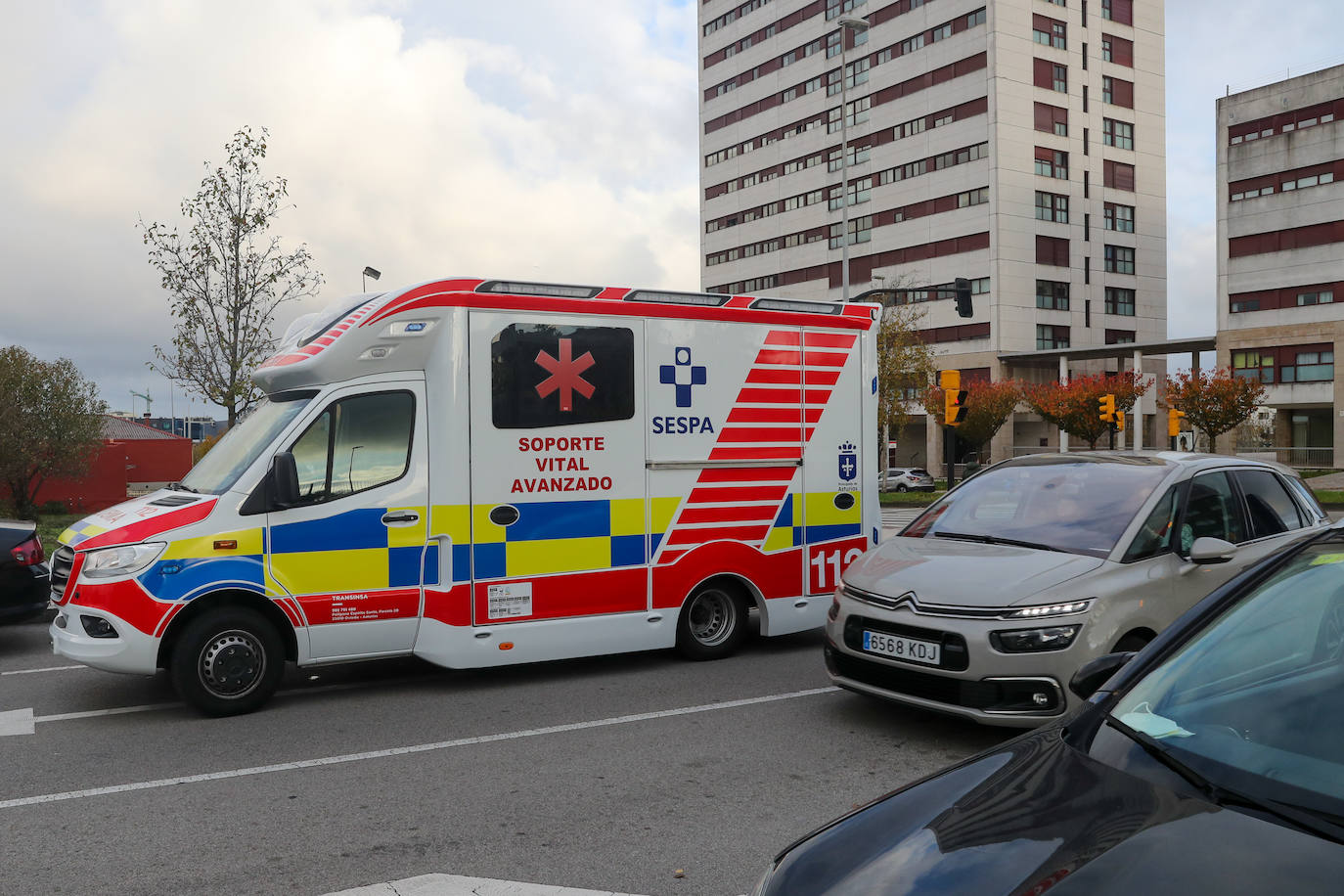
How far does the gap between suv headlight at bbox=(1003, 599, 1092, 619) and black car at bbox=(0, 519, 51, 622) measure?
7849mm

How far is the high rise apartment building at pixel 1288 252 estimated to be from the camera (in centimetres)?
5356

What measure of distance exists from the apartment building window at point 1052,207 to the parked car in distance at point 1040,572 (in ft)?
185

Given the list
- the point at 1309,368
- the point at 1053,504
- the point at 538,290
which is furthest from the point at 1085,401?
the point at 538,290

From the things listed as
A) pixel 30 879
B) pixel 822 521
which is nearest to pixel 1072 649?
pixel 822 521

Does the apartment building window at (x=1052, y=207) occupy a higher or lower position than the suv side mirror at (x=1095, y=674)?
higher

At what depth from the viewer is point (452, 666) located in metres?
6.93

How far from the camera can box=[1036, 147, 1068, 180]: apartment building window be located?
5884 centimetres

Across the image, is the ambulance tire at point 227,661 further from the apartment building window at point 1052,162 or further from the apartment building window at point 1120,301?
the apartment building window at point 1120,301

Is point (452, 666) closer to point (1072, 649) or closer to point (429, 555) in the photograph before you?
point (429, 555)

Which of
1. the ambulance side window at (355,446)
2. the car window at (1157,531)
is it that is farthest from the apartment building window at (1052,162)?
Answer: the ambulance side window at (355,446)

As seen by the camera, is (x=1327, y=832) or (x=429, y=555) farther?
(x=429, y=555)


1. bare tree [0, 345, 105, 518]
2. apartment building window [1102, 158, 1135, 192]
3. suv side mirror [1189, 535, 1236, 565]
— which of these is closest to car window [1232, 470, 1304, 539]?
suv side mirror [1189, 535, 1236, 565]

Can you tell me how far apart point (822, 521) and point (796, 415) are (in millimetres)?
895

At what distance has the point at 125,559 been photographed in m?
6.19
